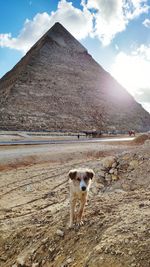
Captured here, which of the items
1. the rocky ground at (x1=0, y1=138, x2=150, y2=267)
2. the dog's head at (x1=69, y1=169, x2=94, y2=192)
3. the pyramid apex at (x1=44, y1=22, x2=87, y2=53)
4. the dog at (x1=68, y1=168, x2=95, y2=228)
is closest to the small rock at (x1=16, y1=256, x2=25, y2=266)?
the rocky ground at (x1=0, y1=138, x2=150, y2=267)

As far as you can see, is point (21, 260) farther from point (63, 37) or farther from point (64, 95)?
point (63, 37)

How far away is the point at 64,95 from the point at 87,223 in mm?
95469

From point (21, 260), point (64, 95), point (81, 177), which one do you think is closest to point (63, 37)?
point (64, 95)

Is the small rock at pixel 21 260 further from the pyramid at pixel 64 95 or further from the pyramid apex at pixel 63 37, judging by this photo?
the pyramid apex at pixel 63 37

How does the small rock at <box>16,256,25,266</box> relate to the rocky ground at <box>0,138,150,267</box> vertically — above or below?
below

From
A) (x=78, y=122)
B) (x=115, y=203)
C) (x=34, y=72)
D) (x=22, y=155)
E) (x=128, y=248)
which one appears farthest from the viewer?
(x=34, y=72)

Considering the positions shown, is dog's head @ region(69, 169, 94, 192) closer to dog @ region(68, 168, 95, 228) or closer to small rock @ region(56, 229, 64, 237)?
dog @ region(68, 168, 95, 228)

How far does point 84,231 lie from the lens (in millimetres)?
5539

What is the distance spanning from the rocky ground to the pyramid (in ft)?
188

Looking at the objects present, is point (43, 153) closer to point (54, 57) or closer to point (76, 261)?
point (76, 261)

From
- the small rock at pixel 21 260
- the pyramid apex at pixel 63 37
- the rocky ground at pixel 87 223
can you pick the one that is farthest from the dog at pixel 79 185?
the pyramid apex at pixel 63 37

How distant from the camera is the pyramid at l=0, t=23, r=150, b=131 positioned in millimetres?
79250

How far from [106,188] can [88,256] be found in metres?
4.21

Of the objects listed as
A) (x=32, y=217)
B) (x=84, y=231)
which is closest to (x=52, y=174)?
(x=32, y=217)
